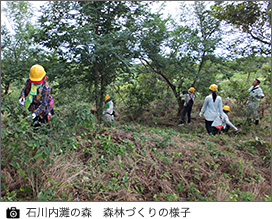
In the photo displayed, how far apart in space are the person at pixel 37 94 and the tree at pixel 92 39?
1.34 m

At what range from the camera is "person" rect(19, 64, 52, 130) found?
3.31 m

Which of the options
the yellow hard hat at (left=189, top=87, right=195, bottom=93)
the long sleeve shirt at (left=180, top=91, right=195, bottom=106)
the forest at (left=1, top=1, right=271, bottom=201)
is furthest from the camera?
the long sleeve shirt at (left=180, top=91, right=195, bottom=106)

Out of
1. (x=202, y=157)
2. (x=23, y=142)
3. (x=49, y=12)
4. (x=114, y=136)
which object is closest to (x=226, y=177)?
(x=202, y=157)

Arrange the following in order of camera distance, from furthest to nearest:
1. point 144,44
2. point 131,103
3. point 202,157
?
point 131,103 < point 144,44 < point 202,157

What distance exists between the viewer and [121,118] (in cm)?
812

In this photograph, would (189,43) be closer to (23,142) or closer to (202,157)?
(202,157)

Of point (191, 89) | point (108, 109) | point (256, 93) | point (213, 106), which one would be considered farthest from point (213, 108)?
point (108, 109)

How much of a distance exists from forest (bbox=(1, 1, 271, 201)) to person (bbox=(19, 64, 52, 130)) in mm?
168

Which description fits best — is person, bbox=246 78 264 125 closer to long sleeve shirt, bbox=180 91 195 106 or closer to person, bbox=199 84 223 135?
person, bbox=199 84 223 135

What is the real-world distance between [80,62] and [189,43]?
3.63 meters

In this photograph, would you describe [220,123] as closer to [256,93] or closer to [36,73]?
[256,93]

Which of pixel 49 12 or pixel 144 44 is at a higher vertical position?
pixel 49 12

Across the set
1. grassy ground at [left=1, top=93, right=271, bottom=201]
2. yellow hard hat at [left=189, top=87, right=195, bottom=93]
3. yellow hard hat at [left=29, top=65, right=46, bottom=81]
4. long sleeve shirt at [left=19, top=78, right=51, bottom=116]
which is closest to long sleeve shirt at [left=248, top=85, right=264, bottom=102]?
yellow hard hat at [left=189, top=87, right=195, bottom=93]

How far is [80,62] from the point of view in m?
5.11
